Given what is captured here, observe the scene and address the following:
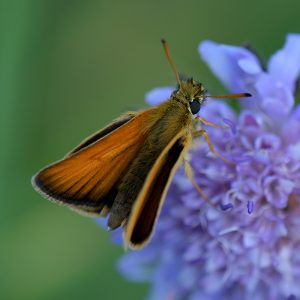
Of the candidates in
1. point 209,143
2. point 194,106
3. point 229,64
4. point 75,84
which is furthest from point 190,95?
point 75,84

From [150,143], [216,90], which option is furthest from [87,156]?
[216,90]

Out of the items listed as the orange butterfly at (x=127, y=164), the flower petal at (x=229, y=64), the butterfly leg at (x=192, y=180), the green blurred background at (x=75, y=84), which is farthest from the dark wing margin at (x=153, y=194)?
the green blurred background at (x=75, y=84)

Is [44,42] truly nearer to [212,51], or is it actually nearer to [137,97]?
[137,97]

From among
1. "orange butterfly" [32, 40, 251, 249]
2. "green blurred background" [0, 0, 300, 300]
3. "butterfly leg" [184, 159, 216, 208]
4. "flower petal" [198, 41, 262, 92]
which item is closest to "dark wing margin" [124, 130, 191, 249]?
"orange butterfly" [32, 40, 251, 249]

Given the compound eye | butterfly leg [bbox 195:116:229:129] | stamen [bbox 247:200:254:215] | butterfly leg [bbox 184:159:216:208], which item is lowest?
stamen [bbox 247:200:254:215]

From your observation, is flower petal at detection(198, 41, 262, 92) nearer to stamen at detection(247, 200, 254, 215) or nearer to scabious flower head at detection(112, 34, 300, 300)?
scabious flower head at detection(112, 34, 300, 300)

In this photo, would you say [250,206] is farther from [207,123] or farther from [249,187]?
[207,123]
